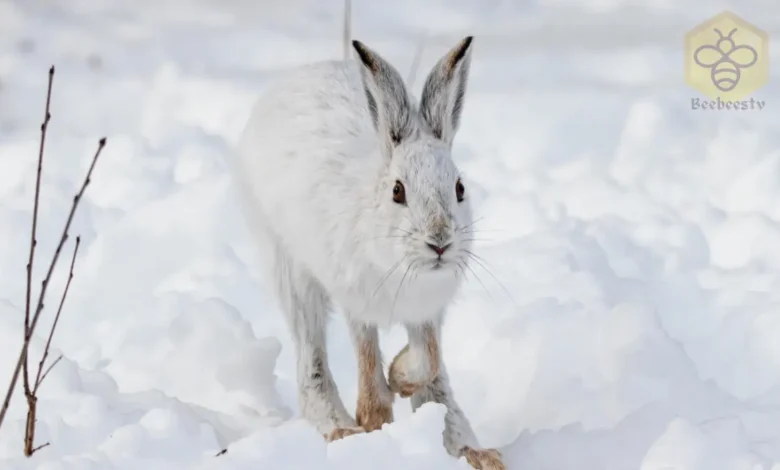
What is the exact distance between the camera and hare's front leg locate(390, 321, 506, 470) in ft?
12.1

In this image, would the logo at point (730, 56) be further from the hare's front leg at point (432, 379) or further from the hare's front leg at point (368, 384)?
the hare's front leg at point (368, 384)

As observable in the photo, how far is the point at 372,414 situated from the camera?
3.79 m

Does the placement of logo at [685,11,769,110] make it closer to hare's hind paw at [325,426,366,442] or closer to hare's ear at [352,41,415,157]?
hare's ear at [352,41,415,157]

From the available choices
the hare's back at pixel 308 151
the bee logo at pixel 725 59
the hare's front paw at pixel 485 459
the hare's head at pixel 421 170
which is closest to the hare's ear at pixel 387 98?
the hare's head at pixel 421 170

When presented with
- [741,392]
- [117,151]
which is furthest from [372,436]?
[117,151]

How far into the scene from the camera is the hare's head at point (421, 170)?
3201 millimetres

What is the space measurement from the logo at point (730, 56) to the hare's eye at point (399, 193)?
3758 millimetres

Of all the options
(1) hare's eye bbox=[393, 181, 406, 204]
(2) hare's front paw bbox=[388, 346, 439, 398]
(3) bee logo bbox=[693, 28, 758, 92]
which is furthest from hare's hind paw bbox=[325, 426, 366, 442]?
(3) bee logo bbox=[693, 28, 758, 92]

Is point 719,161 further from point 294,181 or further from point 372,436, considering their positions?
point 372,436

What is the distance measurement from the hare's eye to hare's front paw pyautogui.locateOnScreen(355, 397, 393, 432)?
2.59 ft

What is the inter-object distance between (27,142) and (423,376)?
11.8 feet

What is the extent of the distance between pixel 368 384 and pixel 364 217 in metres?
0.64

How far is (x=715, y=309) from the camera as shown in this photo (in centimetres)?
506

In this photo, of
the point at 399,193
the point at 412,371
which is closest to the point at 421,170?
the point at 399,193
